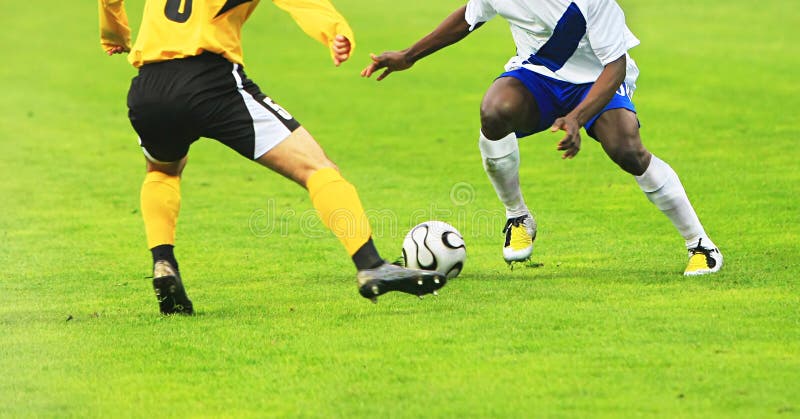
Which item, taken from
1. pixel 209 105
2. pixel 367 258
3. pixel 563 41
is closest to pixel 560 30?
pixel 563 41

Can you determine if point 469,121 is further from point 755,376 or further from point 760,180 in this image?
point 755,376

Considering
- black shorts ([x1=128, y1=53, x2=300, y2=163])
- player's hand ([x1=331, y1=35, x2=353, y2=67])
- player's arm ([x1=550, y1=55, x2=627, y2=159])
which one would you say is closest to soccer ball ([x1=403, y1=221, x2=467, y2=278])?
player's arm ([x1=550, y1=55, x2=627, y2=159])

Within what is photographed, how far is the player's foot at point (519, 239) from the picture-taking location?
8.21 m

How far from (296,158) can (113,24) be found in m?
1.70

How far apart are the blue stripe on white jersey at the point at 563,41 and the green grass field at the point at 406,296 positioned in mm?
1276

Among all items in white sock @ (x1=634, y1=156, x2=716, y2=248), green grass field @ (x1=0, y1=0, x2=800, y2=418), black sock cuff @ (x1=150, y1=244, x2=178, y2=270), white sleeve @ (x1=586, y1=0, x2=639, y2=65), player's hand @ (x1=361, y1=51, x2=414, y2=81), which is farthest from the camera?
player's hand @ (x1=361, y1=51, x2=414, y2=81)

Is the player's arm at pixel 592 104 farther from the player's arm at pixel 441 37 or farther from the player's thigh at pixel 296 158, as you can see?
the player's thigh at pixel 296 158

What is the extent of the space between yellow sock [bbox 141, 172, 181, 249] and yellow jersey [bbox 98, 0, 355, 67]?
2.40 ft

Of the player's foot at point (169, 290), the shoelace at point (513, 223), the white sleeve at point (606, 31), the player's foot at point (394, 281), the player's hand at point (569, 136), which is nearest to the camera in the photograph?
the player's foot at point (394, 281)

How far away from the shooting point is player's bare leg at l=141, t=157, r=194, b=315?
274 inches

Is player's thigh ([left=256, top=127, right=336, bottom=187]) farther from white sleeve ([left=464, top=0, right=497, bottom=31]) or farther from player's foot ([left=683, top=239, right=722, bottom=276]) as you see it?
player's foot ([left=683, top=239, right=722, bottom=276])

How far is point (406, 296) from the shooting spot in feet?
23.7

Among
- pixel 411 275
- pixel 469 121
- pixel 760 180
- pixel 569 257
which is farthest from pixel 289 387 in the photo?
pixel 469 121

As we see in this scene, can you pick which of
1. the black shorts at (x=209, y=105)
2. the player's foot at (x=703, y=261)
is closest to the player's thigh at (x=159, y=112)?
the black shorts at (x=209, y=105)
